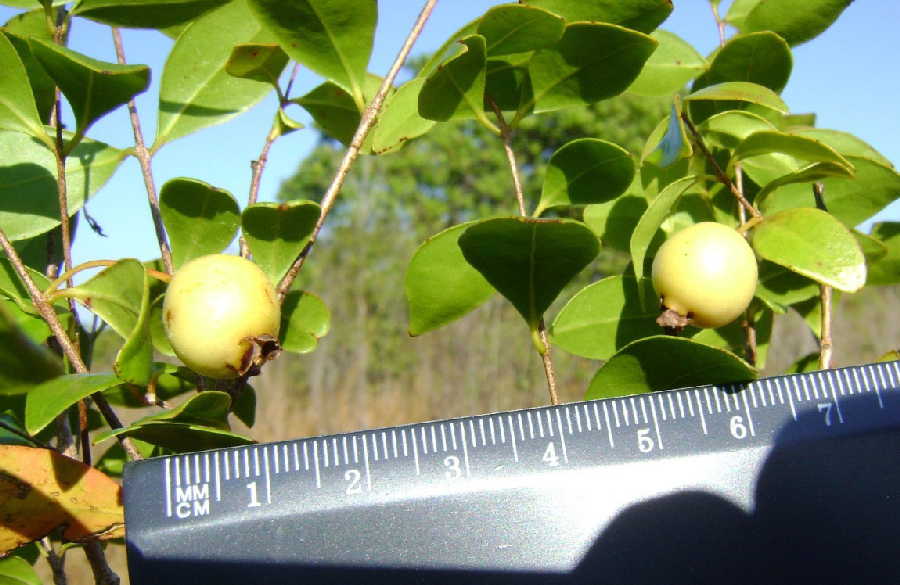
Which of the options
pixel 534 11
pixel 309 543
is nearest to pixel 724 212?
pixel 534 11

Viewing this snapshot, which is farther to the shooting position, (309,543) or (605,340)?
(605,340)

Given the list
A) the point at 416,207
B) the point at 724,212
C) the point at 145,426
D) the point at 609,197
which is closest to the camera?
the point at 145,426

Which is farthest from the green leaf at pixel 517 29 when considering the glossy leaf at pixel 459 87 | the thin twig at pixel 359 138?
the thin twig at pixel 359 138

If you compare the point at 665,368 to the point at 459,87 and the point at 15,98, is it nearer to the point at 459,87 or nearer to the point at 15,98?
the point at 459,87

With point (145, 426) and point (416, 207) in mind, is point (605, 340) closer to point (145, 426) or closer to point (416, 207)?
point (145, 426)

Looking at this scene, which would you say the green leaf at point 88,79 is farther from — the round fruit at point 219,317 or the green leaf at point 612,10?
the green leaf at point 612,10
